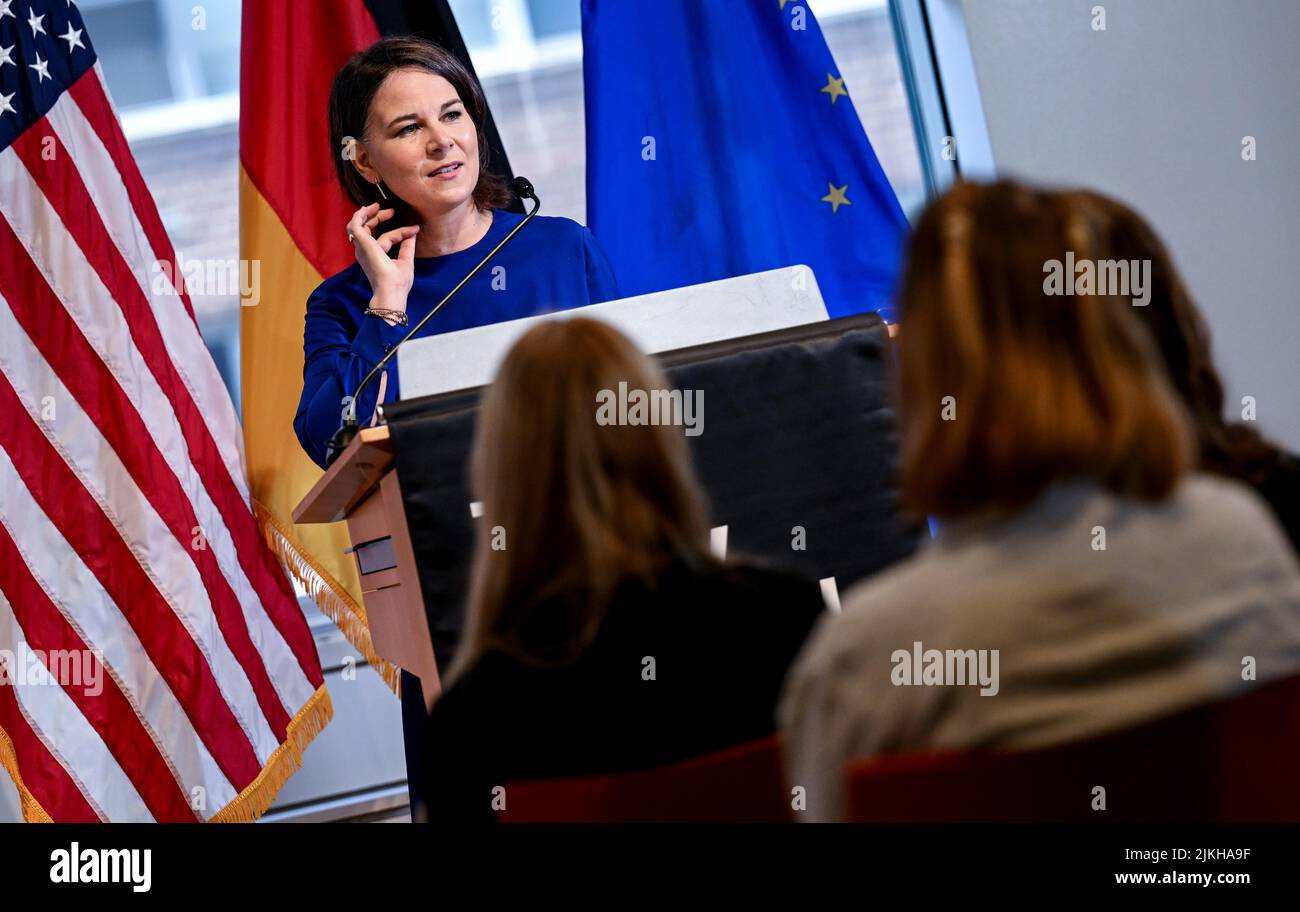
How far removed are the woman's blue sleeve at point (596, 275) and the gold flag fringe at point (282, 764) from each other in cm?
113

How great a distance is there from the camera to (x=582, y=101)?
3.60 meters

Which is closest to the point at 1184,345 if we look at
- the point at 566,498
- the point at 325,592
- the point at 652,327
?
the point at 566,498

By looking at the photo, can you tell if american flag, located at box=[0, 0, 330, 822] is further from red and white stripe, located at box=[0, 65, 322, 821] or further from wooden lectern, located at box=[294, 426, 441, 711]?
wooden lectern, located at box=[294, 426, 441, 711]

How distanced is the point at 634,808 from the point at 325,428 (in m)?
1.26

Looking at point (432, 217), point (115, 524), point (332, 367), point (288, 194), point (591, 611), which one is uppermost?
point (288, 194)

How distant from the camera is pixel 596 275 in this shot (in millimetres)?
2730

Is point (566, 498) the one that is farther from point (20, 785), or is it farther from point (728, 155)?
point (728, 155)

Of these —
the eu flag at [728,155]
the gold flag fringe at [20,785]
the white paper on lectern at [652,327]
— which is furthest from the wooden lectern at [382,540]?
the eu flag at [728,155]

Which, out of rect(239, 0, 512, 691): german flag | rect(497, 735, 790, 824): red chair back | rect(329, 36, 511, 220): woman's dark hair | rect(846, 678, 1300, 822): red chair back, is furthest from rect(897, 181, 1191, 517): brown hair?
rect(239, 0, 512, 691): german flag

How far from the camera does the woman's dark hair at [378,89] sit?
2.70m

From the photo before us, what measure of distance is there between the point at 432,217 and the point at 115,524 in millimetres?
969

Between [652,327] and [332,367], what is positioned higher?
[332,367]

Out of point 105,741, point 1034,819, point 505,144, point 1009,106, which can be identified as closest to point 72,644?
point 105,741

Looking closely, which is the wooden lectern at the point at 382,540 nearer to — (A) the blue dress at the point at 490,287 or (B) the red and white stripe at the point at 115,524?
(A) the blue dress at the point at 490,287
